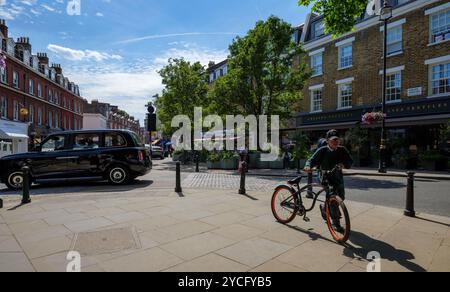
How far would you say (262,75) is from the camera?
56.4ft

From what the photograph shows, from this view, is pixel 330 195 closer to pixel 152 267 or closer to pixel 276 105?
pixel 152 267

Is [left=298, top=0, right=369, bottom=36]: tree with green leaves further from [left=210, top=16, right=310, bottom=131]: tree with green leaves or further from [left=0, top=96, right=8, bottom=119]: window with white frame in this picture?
[left=0, top=96, right=8, bottom=119]: window with white frame

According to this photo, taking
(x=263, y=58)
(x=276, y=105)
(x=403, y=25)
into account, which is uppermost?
(x=403, y=25)

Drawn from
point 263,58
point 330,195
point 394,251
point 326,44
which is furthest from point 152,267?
point 326,44

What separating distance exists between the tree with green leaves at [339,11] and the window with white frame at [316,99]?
16.3 metres

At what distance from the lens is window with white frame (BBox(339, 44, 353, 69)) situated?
20375 millimetres

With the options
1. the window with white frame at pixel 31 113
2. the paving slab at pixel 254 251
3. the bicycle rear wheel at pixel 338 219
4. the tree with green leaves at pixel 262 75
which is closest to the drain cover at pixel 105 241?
the paving slab at pixel 254 251

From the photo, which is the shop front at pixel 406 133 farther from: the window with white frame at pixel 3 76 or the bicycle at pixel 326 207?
the window with white frame at pixel 3 76

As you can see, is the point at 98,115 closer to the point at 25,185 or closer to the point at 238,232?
the point at 25,185

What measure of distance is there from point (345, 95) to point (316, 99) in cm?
266

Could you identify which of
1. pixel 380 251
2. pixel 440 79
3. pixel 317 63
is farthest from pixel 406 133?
pixel 380 251

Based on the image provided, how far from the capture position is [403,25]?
17.4 metres

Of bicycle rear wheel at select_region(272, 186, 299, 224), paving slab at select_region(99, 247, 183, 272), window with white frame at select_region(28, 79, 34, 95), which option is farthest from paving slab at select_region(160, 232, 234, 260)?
window with white frame at select_region(28, 79, 34, 95)
